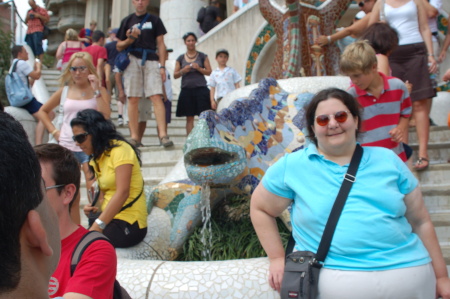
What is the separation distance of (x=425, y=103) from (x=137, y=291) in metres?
3.40

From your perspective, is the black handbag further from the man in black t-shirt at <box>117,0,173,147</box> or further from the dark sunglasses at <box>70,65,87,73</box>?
the man in black t-shirt at <box>117,0,173,147</box>

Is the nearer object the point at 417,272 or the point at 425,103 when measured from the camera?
the point at 417,272

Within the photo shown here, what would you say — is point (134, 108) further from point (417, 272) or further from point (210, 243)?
point (417, 272)

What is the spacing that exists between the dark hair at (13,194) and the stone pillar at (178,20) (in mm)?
13840

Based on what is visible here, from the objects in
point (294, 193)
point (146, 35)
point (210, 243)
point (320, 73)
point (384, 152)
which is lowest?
point (210, 243)

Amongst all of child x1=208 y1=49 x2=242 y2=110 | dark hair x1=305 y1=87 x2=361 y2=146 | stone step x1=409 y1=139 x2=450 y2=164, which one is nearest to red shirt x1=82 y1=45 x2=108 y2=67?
child x1=208 y1=49 x2=242 y2=110

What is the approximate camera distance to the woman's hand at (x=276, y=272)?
2.44m

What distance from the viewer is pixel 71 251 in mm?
2166

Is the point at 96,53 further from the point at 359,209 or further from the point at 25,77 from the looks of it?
the point at 359,209

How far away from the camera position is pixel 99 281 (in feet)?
6.47

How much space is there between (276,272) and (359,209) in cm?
48

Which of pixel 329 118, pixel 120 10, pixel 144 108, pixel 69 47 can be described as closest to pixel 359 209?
pixel 329 118

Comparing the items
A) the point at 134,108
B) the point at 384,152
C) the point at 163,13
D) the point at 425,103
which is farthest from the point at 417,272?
the point at 163,13

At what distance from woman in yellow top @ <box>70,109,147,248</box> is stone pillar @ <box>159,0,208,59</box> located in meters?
11.3
